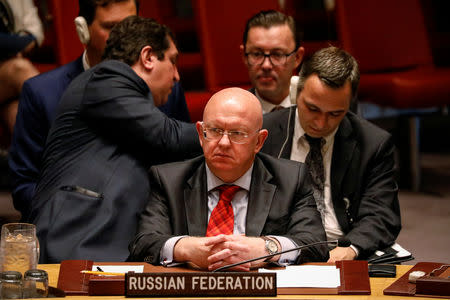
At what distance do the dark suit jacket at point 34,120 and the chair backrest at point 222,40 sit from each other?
97 centimetres

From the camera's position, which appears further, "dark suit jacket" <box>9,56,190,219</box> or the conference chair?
the conference chair

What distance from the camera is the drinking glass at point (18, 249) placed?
1.78m

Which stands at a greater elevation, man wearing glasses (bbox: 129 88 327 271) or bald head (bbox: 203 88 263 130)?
bald head (bbox: 203 88 263 130)

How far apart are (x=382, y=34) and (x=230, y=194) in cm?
254

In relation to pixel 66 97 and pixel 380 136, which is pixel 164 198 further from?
pixel 380 136

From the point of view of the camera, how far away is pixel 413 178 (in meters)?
4.34

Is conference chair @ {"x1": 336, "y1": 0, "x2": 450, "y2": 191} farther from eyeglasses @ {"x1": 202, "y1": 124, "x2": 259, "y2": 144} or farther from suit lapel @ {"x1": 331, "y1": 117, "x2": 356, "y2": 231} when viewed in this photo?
eyeglasses @ {"x1": 202, "y1": 124, "x2": 259, "y2": 144}

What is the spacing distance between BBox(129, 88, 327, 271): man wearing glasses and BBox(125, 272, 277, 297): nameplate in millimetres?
338

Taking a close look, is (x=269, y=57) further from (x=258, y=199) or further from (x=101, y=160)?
(x=258, y=199)

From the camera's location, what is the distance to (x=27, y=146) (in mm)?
2928

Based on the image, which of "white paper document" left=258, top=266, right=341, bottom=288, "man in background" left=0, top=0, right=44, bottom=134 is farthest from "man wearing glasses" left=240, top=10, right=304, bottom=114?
"white paper document" left=258, top=266, right=341, bottom=288

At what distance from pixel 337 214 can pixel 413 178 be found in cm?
193

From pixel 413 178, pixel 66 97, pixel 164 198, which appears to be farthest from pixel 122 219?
pixel 413 178

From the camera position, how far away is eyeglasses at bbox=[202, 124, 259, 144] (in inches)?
82.0
